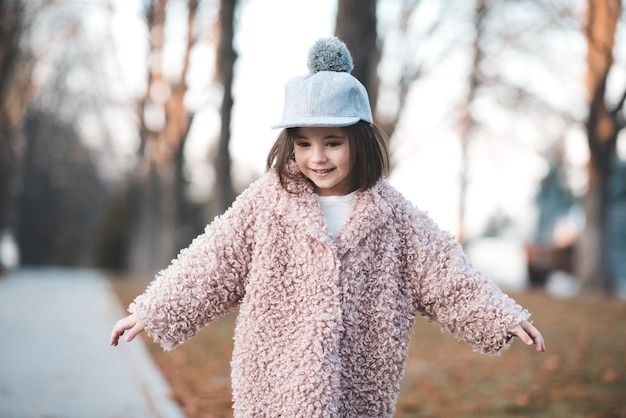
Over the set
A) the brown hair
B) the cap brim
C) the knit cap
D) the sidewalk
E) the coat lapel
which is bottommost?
the sidewalk

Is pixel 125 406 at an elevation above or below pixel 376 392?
below

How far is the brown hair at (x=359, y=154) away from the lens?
266 cm

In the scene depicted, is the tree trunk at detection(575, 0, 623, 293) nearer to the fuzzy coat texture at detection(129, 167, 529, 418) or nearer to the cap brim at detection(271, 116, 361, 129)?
the fuzzy coat texture at detection(129, 167, 529, 418)

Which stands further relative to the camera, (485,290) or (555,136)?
(555,136)

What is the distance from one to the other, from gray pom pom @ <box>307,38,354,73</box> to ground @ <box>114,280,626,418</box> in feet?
10.9

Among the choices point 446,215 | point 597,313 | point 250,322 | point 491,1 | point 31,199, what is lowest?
point 31,199

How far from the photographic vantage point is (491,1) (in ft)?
Result: 55.3

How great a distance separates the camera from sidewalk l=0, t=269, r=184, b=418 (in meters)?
5.21

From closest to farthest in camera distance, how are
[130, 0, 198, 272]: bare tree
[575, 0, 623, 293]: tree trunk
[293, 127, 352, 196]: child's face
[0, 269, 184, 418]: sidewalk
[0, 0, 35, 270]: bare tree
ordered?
1. [293, 127, 352, 196]: child's face
2. [0, 269, 184, 418]: sidewalk
3. [575, 0, 623, 293]: tree trunk
4. [0, 0, 35, 270]: bare tree
5. [130, 0, 198, 272]: bare tree

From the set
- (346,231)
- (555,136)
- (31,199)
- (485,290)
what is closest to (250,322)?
(346,231)

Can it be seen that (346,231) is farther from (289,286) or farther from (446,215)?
(446,215)

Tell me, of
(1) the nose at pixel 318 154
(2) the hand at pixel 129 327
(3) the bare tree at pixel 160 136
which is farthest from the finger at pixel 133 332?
(3) the bare tree at pixel 160 136

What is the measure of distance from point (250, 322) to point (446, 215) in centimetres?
2132

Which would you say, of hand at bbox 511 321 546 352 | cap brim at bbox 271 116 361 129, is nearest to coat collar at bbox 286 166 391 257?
cap brim at bbox 271 116 361 129
